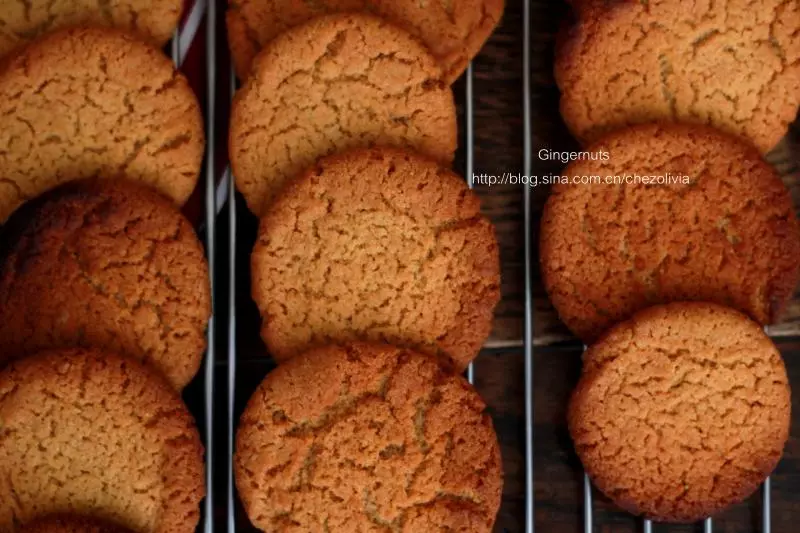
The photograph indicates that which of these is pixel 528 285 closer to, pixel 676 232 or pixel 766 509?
pixel 676 232

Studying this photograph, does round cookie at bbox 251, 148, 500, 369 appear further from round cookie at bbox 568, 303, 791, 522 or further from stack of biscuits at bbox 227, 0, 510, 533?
round cookie at bbox 568, 303, 791, 522

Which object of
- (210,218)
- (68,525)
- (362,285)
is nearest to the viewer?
(68,525)

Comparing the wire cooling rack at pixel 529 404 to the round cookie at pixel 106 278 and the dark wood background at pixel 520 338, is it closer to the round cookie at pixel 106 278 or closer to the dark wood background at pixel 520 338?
the dark wood background at pixel 520 338

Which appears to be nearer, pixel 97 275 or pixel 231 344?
pixel 97 275

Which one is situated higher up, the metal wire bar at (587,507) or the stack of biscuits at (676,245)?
the stack of biscuits at (676,245)

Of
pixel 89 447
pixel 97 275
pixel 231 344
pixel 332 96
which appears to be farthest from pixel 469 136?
pixel 89 447

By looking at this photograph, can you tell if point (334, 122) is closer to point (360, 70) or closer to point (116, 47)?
point (360, 70)

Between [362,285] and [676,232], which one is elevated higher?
[676,232]

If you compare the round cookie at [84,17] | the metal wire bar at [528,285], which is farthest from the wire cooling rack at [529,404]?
the round cookie at [84,17]
